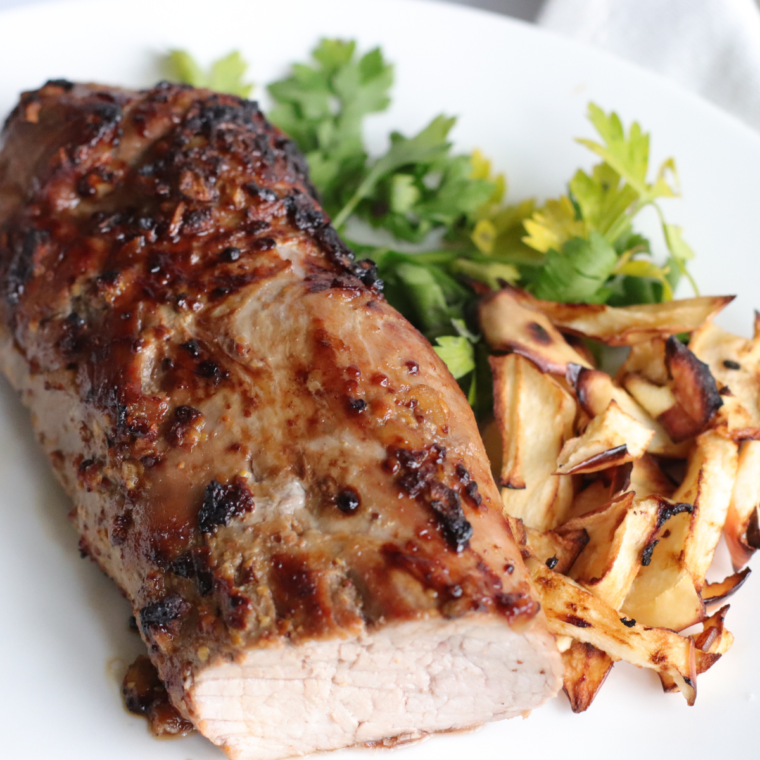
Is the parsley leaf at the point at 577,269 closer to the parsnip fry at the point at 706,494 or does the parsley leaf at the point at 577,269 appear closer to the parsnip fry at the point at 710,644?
the parsnip fry at the point at 706,494

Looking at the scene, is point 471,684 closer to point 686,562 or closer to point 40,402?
point 686,562

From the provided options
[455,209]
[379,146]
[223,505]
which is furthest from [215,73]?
[223,505]


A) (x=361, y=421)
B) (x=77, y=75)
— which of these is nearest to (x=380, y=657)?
(x=361, y=421)

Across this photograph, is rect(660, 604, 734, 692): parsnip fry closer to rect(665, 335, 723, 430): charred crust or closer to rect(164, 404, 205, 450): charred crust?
rect(665, 335, 723, 430): charred crust

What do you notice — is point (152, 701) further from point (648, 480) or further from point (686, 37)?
point (686, 37)

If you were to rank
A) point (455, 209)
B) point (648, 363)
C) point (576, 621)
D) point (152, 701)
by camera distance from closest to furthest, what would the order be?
point (576, 621), point (152, 701), point (648, 363), point (455, 209)

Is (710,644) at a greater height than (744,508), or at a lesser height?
lesser

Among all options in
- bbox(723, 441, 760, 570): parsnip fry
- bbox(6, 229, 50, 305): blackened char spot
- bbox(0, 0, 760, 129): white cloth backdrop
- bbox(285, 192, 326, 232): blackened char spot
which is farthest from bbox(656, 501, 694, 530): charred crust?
bbox(0, 0, 760, 129): white cloth backdrop
